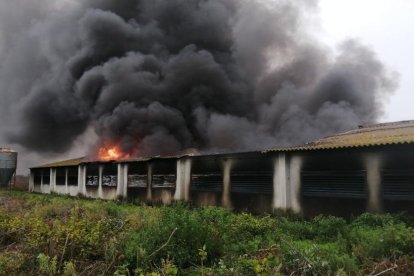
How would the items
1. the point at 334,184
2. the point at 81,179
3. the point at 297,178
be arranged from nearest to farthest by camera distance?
the point at 334,184 < the point at 297,178 < the point at 81,179

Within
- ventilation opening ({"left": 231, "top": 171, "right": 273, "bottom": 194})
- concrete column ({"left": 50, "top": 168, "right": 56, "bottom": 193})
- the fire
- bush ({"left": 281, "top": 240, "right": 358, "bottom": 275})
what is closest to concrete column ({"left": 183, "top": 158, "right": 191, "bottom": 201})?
ventilation opening ({"left": 231, "top": 171, "right": 273, "bottom": 194})

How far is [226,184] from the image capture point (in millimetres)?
17219

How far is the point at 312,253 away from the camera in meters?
6.79

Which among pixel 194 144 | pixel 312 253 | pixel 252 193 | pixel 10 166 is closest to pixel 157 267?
pixel 312 253

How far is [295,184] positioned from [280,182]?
1.91 feet

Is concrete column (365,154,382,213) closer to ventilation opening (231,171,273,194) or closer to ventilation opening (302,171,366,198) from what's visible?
ventilation opening (302,171,366,198)

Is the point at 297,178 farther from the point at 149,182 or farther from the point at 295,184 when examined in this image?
the point at 149,182

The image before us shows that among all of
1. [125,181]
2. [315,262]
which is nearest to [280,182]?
[315,262]

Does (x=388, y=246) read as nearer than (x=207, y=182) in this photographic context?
Yes

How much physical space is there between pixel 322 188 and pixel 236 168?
427 cm

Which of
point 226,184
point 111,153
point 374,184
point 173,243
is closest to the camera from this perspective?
point 173,243

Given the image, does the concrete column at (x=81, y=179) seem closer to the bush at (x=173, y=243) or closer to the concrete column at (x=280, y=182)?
the concrete column at (x=280, y=182)

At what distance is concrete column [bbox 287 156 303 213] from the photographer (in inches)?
563

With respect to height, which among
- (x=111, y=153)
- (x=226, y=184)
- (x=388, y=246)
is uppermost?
(x=111, y=153)
